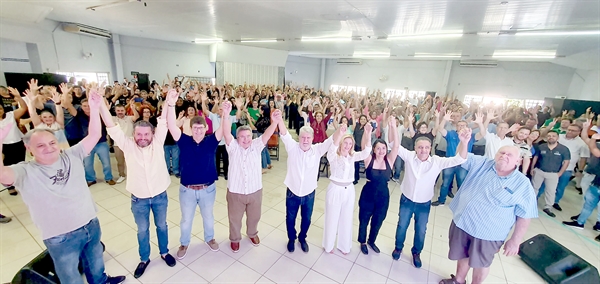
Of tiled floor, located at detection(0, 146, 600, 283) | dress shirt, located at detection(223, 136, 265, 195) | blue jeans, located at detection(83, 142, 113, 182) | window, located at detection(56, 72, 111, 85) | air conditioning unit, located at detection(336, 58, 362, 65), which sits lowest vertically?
tiled floor, located at detection(0, 146, 600, 283)

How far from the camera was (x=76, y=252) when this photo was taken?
2078 mm

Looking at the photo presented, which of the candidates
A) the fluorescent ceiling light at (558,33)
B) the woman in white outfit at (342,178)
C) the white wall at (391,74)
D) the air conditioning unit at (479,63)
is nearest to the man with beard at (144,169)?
the woman in white outfit at (342,178)

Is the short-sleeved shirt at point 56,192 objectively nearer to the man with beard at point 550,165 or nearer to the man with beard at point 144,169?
the man with beard at point 144,169

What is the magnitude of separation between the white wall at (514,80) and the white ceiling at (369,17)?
5961 millimetres

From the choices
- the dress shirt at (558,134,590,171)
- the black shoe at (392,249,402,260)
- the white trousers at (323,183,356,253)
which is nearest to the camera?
the white trousers at (323,183,356,253)

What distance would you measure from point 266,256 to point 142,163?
1830 mm

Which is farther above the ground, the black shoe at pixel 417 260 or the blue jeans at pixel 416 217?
the blue jeans at pixel 416 217

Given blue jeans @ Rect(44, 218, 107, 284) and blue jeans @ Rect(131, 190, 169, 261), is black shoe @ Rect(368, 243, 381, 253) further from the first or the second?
blue jeans @ Rect(44, 218, 107, 284)

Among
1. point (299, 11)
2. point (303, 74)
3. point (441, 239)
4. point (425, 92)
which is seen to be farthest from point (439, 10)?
point (303, 74)

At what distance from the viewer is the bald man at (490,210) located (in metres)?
2.25

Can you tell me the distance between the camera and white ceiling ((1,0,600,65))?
4742 mm

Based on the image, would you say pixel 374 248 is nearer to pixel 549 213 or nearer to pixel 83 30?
pixel 549 213

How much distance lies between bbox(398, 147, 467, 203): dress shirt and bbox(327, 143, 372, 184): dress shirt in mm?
513

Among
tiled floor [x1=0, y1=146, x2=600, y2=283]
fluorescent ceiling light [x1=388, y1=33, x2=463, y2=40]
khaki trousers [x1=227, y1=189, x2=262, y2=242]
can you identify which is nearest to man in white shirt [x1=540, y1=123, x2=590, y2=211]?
→ tiled floor [x1=0, y1=146, x2=600, y2=283]
